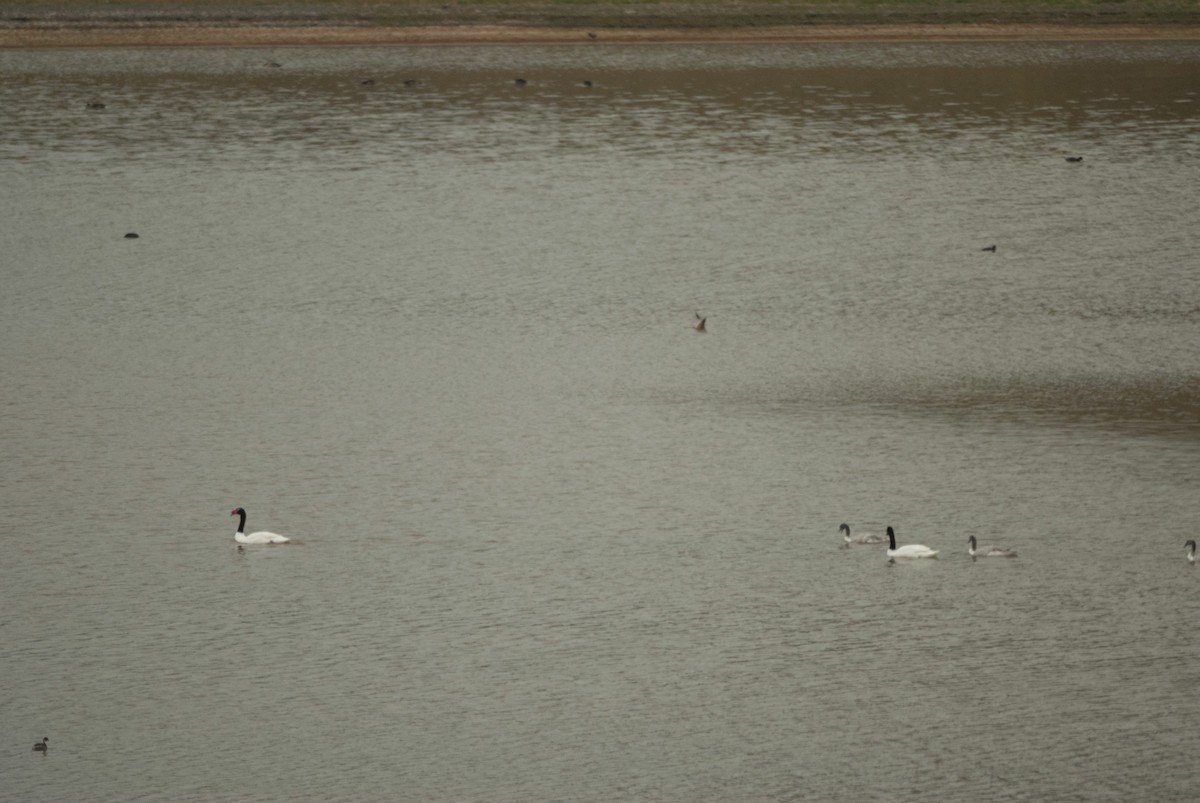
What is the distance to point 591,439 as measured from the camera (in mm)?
29000

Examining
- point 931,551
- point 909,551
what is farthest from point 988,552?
point 909,551

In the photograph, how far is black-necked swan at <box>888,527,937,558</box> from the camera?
77.2 ft

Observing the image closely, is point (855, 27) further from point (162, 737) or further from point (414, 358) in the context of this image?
point (162, 737)

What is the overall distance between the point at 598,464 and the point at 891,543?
18.3 ft

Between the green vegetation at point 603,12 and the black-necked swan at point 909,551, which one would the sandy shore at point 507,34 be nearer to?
the green vegetation at point 603,12

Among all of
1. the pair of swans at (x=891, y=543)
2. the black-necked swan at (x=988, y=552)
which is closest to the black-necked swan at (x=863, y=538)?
the pair of swans at (x=891, y=543)

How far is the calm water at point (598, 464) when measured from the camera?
→ 19.4 m

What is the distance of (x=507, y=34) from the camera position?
245ft

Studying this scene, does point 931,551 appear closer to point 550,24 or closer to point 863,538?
point 863,538

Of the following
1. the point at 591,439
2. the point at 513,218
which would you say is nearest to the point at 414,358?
the point at 591,439

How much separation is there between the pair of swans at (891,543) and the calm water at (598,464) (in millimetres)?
179

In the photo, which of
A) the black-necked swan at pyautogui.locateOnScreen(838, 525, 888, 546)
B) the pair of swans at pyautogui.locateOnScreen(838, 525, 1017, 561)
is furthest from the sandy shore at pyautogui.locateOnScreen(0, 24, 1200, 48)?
→ the pair of swans at pyautogui.locateOnScreen(838, 525, 1017, 561)

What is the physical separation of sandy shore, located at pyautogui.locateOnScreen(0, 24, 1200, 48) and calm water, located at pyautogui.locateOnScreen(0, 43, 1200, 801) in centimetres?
1867

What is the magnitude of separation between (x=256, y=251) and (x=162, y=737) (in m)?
25.2
